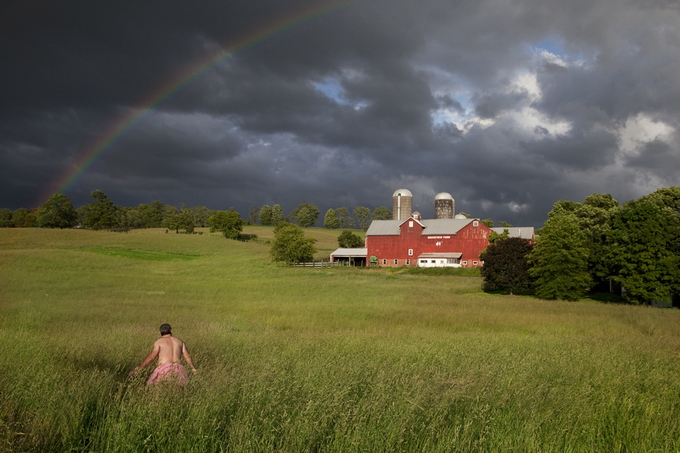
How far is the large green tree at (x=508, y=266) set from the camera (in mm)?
41562

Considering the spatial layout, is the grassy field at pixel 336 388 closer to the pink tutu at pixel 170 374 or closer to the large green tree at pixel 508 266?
the pink tutu at pixel 170 374

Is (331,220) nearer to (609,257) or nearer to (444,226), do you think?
(444,226)

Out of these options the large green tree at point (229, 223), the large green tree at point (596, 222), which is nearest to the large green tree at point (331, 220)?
the large green tree at point (229, 223)

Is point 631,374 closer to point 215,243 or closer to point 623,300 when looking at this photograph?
point 623,300

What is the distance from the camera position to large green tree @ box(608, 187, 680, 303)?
1284 inches

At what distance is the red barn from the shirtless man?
64.2m

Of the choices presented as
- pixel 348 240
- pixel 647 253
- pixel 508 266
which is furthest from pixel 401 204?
pixel 647 253

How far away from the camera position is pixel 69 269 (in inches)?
1848

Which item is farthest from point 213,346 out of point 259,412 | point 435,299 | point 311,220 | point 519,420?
point 311,220

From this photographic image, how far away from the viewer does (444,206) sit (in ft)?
319

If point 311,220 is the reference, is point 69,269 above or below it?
below

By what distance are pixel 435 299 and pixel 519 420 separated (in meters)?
24.5

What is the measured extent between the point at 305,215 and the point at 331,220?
11471mm

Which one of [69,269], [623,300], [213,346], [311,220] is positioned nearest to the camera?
[213,346]
